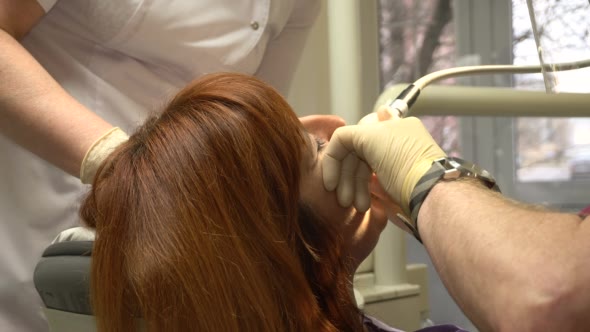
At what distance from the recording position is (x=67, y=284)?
954mm

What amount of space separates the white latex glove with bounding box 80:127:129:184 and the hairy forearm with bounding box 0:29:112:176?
0.02 metres

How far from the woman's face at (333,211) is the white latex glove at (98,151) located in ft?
1.00

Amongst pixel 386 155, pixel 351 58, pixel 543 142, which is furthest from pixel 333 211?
pixel 543 142

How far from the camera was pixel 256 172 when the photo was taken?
102 cm

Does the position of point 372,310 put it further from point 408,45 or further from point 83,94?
point 408,45

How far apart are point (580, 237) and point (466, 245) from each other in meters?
0.14

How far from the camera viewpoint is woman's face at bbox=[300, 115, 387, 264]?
1132 mm

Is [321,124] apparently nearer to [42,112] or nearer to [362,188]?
[362,188]

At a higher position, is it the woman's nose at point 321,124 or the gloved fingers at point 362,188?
the woman's nose at point 321,124

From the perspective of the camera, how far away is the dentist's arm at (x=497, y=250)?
769mm

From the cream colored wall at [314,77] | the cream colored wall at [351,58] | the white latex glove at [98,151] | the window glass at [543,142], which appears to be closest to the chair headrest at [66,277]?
the white latex glove at [98,151]

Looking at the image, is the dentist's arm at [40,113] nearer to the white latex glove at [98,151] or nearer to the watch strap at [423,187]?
the white latex glove at [98,151]

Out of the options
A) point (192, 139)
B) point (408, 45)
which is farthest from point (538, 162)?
point (192, 139)

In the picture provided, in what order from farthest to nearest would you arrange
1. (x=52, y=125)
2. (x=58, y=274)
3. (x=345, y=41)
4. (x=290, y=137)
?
(x=345, y=41), (x=52, y=125), (x=290, y=137), (x=58, y=274)
